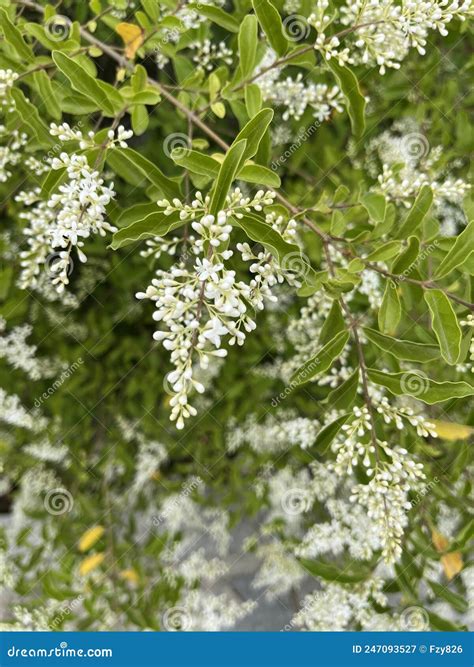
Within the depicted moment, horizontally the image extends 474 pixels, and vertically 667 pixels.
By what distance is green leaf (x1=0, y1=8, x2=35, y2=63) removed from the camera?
1.27m

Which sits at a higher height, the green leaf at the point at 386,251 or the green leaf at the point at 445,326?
the green leaf at the point at 386,251

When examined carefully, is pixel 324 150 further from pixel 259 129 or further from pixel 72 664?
pixel 72 664

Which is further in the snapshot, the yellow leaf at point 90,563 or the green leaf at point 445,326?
the yellow leaf at point 90,563

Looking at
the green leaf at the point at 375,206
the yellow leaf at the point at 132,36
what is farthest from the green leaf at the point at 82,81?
the green leaf at the point at 375,206

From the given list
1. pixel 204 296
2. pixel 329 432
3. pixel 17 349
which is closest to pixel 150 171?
pixel 204 296

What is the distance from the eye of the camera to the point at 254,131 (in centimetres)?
102

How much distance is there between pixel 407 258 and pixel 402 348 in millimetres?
194

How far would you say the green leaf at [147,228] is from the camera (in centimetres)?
105

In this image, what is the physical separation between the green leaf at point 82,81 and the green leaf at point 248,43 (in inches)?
12.4

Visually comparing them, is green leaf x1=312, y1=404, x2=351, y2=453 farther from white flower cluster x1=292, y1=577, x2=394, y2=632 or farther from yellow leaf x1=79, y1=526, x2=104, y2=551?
yellow leaf x1=79, y1=526, x2=104, y2=551

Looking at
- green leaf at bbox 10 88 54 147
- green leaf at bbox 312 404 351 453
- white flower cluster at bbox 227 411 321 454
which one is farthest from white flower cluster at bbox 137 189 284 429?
white flower cluster at bbox 227 411 321 454

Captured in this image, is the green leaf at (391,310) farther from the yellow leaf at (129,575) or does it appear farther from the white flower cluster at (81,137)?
the yellow leaf at (129,575)

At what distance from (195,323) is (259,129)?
37 cm

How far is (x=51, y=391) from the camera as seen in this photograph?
7.23ft
